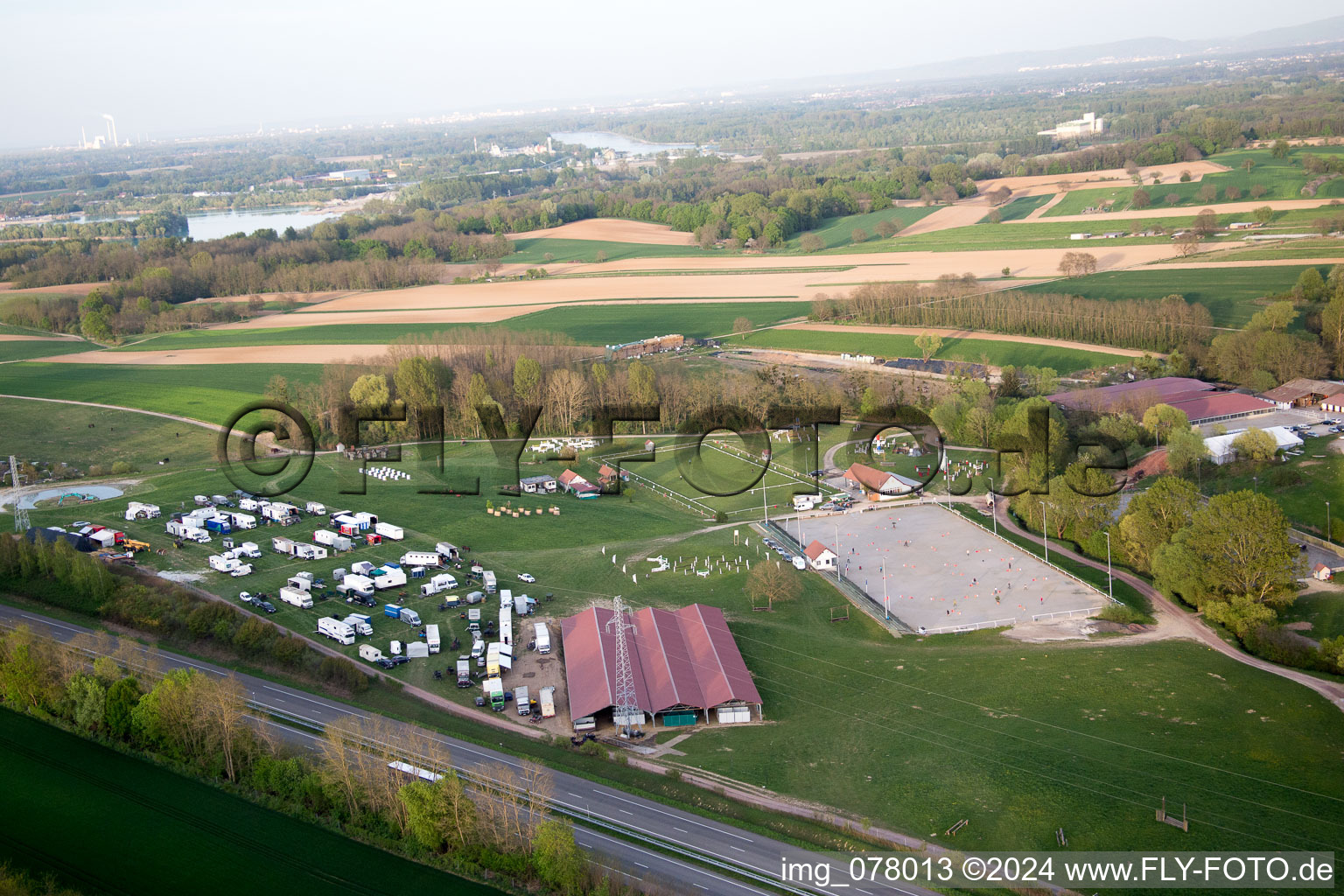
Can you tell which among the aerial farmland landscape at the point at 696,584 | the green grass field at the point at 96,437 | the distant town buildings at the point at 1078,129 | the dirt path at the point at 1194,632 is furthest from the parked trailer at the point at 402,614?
the distant town buildings at the point at 1078,129

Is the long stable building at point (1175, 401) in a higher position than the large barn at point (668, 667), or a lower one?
higher

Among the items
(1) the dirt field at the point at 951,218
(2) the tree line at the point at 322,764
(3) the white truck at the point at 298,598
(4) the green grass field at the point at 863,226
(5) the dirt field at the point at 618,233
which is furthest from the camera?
(5) the dirt field at the point at 618,233

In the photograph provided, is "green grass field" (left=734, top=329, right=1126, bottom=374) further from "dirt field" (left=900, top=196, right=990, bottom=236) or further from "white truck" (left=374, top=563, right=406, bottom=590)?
"white truck" (left=374, top=563, right=406, bottom=590)

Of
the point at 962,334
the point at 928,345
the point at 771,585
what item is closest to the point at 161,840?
the point at 771,585

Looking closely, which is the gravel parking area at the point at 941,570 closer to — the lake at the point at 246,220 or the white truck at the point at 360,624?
the white truck at the point at 360,624

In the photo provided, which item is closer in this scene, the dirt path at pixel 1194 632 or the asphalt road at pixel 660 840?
the asphalt road at pixel 660 840

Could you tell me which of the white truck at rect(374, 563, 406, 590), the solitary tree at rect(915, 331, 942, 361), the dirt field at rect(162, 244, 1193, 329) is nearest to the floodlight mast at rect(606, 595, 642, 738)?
the white truck at rect(374, 563, 406, 590)

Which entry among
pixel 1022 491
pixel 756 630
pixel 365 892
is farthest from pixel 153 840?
pixel 1022 491

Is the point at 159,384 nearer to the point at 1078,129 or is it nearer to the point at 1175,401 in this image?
the point at 1175,401
